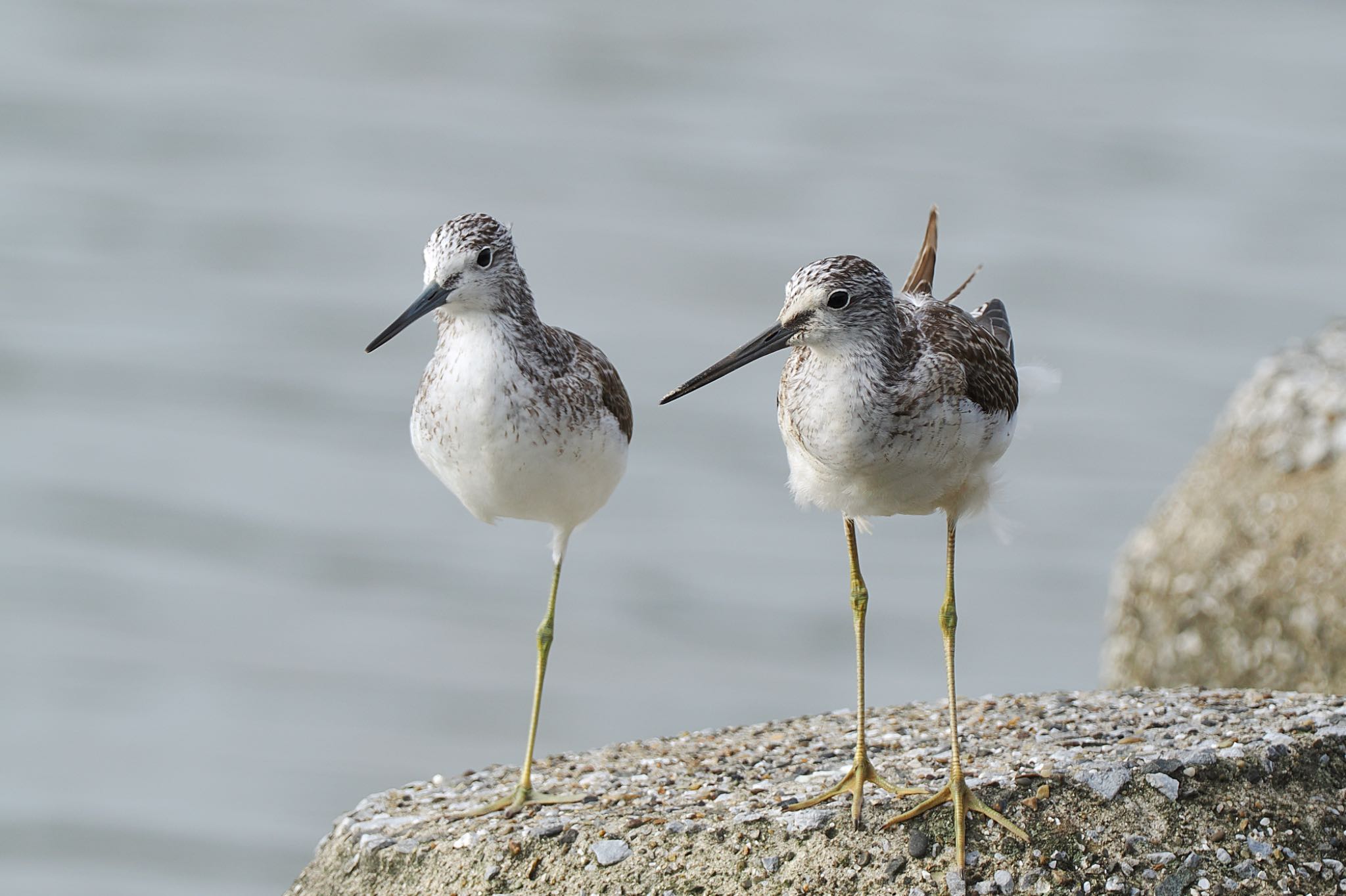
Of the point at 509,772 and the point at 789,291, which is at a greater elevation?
the point at 789,291

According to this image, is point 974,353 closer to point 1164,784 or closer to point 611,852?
point 1164,784

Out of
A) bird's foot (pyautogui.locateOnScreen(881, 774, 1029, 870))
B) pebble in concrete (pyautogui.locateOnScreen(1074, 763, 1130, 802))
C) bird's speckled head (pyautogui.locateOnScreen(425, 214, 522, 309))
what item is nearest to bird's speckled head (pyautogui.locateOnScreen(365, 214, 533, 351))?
bird's speckled head (pyautogui.locateOnScreen(425, 214, 522, 309))

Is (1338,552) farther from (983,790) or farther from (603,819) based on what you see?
(603,819)

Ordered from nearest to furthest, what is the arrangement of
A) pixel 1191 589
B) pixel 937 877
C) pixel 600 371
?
pixel 937 877, pixel 600 371, pixel 1191 589

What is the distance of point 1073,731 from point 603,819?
2034 millimetres

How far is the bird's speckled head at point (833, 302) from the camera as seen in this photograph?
20.6ft

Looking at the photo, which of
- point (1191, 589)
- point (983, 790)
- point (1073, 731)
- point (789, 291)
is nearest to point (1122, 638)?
point (1191, 589)

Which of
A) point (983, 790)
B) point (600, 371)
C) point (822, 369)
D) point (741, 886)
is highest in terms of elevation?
point (600, 371)

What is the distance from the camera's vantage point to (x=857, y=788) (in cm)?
658

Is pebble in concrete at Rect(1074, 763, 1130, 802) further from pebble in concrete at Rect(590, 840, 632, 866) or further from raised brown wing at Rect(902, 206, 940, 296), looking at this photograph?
raised brown wing at Rect(902, 206, 940, 296)

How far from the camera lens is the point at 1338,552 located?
30.8ft

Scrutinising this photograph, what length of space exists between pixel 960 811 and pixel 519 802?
1977 mm

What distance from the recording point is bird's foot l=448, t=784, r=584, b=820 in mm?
7199

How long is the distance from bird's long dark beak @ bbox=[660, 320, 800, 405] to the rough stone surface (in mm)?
4579
